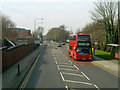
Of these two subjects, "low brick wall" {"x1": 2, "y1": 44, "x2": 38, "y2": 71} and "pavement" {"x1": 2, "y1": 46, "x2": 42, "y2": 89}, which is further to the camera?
"low brick wall" {"x1": 2, "y1": 44, "x2": 38, "y2": 71}

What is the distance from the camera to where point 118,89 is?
27.7 ft

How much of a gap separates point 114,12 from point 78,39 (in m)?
14.0

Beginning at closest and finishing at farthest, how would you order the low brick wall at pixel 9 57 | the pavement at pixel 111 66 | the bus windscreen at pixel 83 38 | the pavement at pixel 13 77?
1. the pavement at pixel 13 77
2. the low brick wall at pixel 9 57
3. the pavement at pixel 111 66
4. the bus windscreen at pixel 83 38

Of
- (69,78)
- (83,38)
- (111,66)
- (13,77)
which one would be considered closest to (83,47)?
(83,38)

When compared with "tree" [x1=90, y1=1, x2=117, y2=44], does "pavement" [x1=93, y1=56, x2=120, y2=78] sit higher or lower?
lower

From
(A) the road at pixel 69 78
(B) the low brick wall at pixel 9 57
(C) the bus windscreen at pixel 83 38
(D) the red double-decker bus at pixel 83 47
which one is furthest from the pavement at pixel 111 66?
(B) the low brick wall at pixel 9 57

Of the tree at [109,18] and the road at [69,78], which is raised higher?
the tree at [109,18]

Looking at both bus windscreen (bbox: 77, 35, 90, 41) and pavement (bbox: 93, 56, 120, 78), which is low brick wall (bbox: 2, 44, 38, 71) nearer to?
bus windscreen (bbox: 77, 35, 90, 41)

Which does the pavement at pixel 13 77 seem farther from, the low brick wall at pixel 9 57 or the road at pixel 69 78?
the low brick wall at pixel 9 57

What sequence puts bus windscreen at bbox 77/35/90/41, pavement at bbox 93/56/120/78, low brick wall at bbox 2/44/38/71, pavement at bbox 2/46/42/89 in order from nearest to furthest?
1. pavement at bbox 2/46/42/89
2. low brick wall at bbox 2/44/38/71
3. pavement at bbox 93/56/120/78
4. bus windscreen at bbox 77/35/90/41

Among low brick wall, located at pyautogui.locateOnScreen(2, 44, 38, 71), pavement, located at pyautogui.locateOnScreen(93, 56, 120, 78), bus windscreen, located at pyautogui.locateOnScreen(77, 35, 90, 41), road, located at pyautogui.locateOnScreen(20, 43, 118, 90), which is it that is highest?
bus windscreen, located at pyautogui.locateOnScreen(77, 35, 90, 41)

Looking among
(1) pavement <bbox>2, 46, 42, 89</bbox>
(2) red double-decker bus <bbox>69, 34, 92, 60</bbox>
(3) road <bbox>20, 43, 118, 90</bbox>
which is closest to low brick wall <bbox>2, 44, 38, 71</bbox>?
(1) pavement <bbox>2, 46, 42, 89</bbox>

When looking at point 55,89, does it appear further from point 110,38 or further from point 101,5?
point 101,5

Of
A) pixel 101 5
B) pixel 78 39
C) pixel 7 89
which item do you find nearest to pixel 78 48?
pixel 78 39
